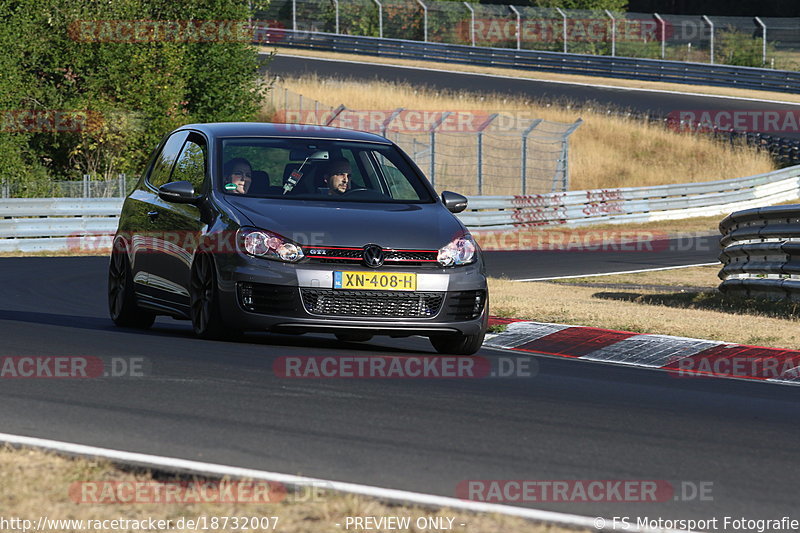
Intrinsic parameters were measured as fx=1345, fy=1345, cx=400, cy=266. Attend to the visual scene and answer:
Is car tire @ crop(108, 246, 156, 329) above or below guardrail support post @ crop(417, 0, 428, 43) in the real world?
below

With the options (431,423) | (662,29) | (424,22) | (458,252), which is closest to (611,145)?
(662,29)

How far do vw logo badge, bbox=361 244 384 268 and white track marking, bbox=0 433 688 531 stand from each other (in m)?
3.41

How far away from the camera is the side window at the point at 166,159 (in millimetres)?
10992

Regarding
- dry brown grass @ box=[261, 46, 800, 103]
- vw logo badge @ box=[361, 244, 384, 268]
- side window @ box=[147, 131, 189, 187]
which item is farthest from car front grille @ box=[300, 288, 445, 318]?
dry brown grass @ box=[261, 46, 800, 103]

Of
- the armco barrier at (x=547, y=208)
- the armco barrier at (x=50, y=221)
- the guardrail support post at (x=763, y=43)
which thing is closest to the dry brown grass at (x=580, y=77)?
the guardrail support post at (x=763, y=43)

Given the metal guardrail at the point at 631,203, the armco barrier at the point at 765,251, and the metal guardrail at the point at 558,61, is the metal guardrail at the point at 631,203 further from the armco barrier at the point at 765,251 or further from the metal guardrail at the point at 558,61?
the metal guardrail at the point at 558,61

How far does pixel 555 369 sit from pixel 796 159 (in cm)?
3545

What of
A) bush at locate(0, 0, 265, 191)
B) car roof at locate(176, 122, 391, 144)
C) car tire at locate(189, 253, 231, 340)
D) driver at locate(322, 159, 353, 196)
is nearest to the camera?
car tire at locate(189, 253, 231, 340)

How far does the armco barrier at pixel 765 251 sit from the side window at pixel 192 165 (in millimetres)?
6687

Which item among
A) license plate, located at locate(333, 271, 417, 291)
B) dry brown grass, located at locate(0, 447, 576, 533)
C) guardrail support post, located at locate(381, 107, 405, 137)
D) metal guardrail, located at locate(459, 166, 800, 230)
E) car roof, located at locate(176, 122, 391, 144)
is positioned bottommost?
metal guardrail, located at locate(459, 166, 800, 230)

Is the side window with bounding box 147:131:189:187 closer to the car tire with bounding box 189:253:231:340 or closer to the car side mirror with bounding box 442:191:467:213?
the car tire with bounding box 189:253:231:340

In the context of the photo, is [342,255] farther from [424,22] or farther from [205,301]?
[424,22]

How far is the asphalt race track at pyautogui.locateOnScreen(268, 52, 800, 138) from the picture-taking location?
48.8 meters

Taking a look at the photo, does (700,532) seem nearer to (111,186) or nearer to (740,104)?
(111,186)
